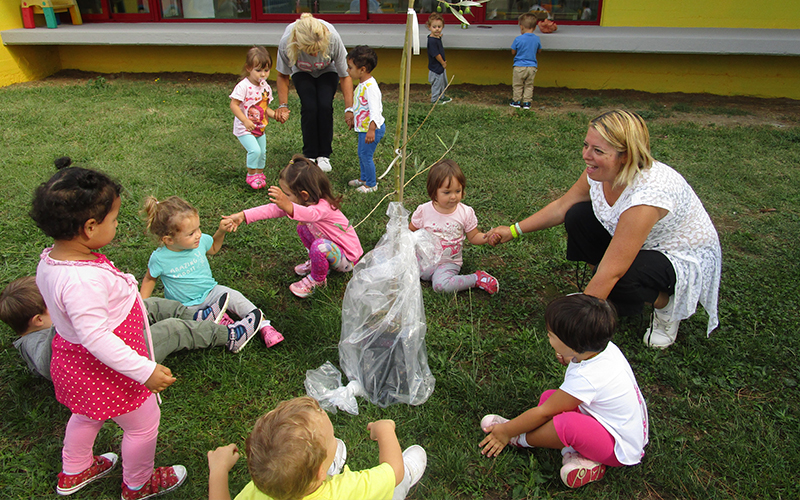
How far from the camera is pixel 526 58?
7.41m

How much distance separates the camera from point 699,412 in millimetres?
2410

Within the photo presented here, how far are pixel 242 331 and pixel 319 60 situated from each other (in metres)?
2.79

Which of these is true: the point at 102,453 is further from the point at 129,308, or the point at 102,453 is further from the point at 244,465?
the point at 129,308

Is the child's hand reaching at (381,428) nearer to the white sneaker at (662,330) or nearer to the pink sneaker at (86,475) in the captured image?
the pink sneaker at (86,475)

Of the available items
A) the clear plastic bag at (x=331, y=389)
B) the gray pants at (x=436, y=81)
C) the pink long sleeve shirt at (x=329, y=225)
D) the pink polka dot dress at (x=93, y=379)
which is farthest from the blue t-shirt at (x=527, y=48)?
the pink polka dot dress at (x=93, y=379)

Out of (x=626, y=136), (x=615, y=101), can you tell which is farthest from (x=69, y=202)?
(x=615, y=101)

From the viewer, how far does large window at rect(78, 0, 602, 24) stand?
8.70 m

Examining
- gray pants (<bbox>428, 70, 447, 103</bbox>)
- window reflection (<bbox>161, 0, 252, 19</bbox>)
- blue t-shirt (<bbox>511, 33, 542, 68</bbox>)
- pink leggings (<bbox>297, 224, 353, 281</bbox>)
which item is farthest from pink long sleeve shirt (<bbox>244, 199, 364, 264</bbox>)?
window reflection (<bbox>161, 0, 252, 19</bbox>)

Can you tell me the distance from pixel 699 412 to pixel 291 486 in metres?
1.95

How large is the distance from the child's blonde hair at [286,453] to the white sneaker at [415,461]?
65 centimetres

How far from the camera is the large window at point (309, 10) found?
28.6 ft

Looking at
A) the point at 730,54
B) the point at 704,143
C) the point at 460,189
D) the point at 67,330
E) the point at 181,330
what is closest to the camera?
the point at 67,330

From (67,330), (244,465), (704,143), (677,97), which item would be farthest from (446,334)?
(677,97)

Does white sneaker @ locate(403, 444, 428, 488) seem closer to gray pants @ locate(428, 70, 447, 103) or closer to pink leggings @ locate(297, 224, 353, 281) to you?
pink leggings @ locate(297, 224, 353, 281)
